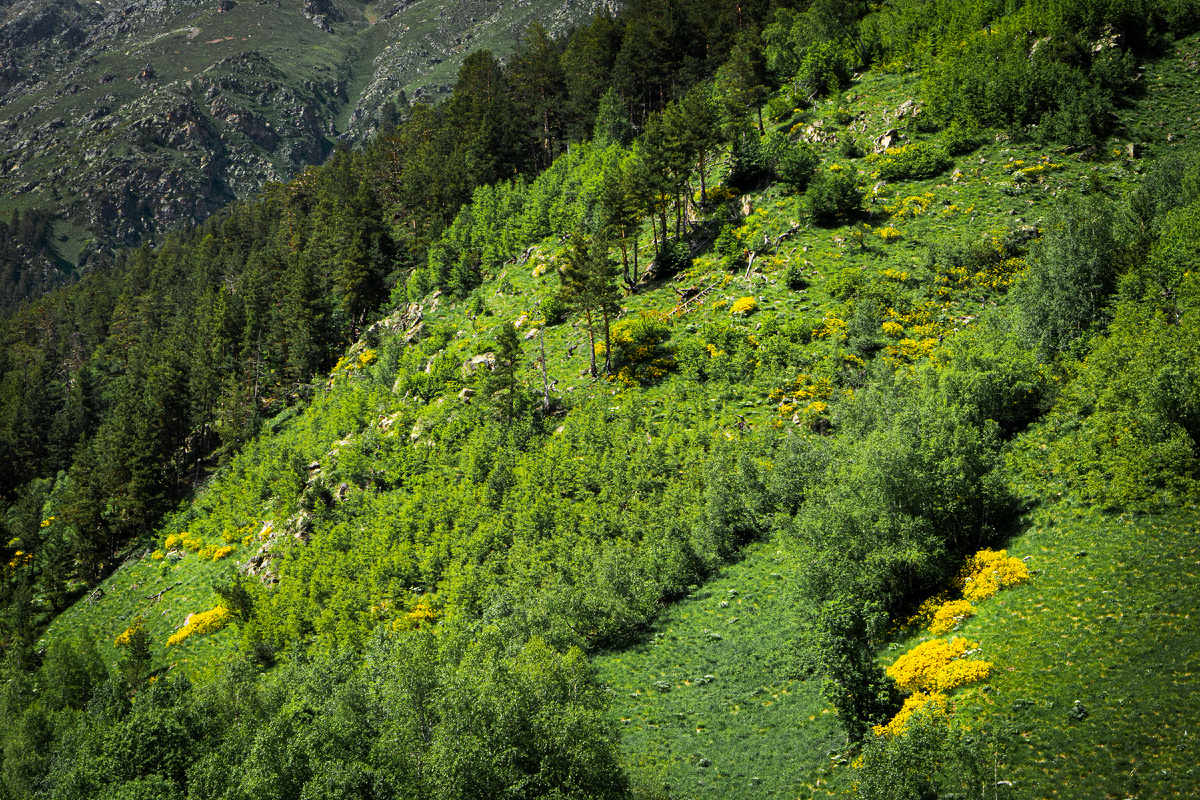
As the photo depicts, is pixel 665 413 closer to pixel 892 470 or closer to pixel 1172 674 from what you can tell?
pixel 892 470

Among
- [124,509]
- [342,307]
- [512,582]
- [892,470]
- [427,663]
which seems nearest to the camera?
[427,663]

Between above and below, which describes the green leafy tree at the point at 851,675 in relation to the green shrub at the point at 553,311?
below

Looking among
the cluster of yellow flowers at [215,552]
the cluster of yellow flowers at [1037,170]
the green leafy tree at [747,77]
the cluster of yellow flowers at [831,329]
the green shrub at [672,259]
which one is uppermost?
the green leafy tree at [747,77]

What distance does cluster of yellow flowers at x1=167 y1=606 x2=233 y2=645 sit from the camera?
49.2 meters

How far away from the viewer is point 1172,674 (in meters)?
19.6

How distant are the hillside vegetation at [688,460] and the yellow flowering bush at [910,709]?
0.49m

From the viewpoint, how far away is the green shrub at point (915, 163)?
6047 centimetres

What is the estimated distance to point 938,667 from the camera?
2369cm

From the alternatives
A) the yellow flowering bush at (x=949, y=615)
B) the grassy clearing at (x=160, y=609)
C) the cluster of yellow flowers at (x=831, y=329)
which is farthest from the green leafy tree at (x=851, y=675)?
the grassy clearing at (x=160, y=609)

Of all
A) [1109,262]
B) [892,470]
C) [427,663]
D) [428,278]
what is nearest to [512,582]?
[427,663]

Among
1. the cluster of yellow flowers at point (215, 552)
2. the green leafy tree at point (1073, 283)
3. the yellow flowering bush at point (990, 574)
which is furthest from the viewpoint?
the cluster of yellow flowers at point (215, 552)

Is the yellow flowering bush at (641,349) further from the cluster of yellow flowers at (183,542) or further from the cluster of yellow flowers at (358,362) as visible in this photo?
the cluster of yellow flowers at (183,542)

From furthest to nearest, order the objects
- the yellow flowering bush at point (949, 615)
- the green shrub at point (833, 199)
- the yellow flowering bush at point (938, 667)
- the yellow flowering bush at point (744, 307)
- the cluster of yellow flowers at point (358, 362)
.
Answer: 1. the cluster of yellow flowers at point (358, 362)
2. the green shrub at point (833, 199)
3. the yellow flowering bush at point (744, 307)
4. the yellow flowering bush at point (949, 615)
5. the yellow flowering bush at point (938, 667)

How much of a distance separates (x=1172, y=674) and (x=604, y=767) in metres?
19.5
